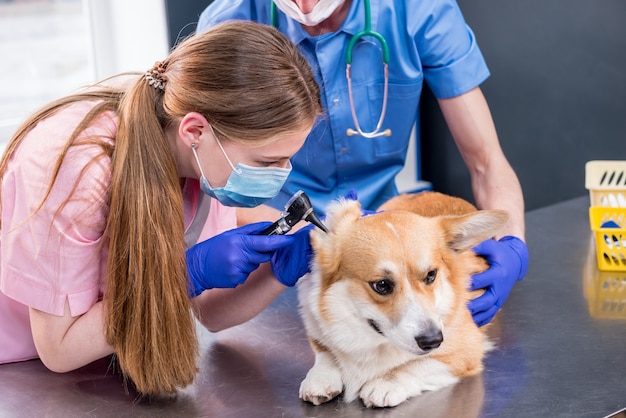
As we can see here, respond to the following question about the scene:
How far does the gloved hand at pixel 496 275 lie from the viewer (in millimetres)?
1494

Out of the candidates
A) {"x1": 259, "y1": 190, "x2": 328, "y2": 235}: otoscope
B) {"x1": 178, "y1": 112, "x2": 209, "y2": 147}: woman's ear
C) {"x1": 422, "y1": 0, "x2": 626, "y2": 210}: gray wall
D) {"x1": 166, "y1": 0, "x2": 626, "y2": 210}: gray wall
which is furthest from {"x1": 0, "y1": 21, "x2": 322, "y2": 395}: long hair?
{"x1": 422, "y1": 0, "x2": 626, "y2": 210}: gray wall

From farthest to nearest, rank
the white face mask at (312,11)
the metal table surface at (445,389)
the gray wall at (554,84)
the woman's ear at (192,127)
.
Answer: the gray wall at (554,84), the white face mask at (312,11), the woman's ear at (192,127), the metal table surface at (445,389)

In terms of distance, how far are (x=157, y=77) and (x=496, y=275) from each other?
2.44 feet

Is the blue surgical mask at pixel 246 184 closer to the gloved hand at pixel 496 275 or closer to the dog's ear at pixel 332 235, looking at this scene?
the dog's ear at pixel 332 235

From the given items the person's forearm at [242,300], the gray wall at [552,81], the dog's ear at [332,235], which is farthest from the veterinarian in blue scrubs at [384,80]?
the gray wall at [552,81]

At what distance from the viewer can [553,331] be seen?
1.51 meters

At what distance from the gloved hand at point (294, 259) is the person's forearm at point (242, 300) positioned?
6cm

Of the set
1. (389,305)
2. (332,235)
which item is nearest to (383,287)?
(389,305)

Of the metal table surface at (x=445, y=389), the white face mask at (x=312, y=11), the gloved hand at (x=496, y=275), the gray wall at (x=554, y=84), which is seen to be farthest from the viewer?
the gray wall at (x=554, y=84)

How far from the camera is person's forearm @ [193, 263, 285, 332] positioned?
155 centimetres

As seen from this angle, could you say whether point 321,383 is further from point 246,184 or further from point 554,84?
point 554,84

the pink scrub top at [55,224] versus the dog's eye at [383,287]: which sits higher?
the pink scrub top at [55,224]

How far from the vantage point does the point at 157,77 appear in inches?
55.9

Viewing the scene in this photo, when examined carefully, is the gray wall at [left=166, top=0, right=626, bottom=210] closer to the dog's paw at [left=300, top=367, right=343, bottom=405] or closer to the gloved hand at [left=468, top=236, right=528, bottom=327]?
the gloved hand at [left=468, top=236, right=528, bottom=327]
